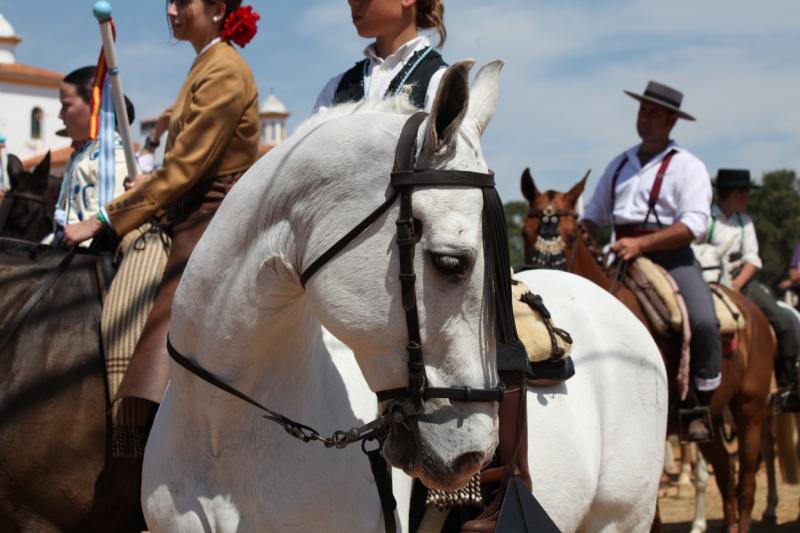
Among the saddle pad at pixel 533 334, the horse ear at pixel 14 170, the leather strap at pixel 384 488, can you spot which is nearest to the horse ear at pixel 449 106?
the leather strap at pixel 384 488

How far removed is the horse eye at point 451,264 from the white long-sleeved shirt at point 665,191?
430 centimetres

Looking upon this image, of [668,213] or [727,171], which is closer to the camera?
[668,213]

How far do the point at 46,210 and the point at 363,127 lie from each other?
6265 mm

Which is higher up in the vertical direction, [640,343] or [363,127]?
[363,127]

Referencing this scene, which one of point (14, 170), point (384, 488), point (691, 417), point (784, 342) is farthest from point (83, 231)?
point (784, 342)

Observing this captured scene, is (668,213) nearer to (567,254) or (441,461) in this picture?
(567,254)

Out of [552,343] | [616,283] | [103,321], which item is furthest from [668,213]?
[103,321]

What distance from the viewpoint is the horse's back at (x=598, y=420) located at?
3.68m

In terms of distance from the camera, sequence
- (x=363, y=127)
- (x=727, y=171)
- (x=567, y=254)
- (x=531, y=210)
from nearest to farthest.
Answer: (x=363, y=127) < (x=567, y=254) < (x=531, y=210) < (x=727, y=171)

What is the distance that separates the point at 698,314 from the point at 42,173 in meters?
5.26

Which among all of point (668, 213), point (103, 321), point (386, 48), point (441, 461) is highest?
point (386, 48)

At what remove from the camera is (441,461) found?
93.4 inches

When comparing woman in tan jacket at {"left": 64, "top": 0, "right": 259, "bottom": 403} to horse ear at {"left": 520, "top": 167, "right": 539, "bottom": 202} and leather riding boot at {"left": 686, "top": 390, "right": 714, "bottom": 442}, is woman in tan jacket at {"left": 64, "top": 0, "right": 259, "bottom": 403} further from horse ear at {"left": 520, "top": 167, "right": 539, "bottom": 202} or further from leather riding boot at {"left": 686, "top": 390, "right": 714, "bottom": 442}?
horse ear at {"left": 520, "top": 167, "right": 539, "bottom": 202}

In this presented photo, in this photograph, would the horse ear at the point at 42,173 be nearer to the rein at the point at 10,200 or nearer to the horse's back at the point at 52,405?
the rein at the point at 10,200
